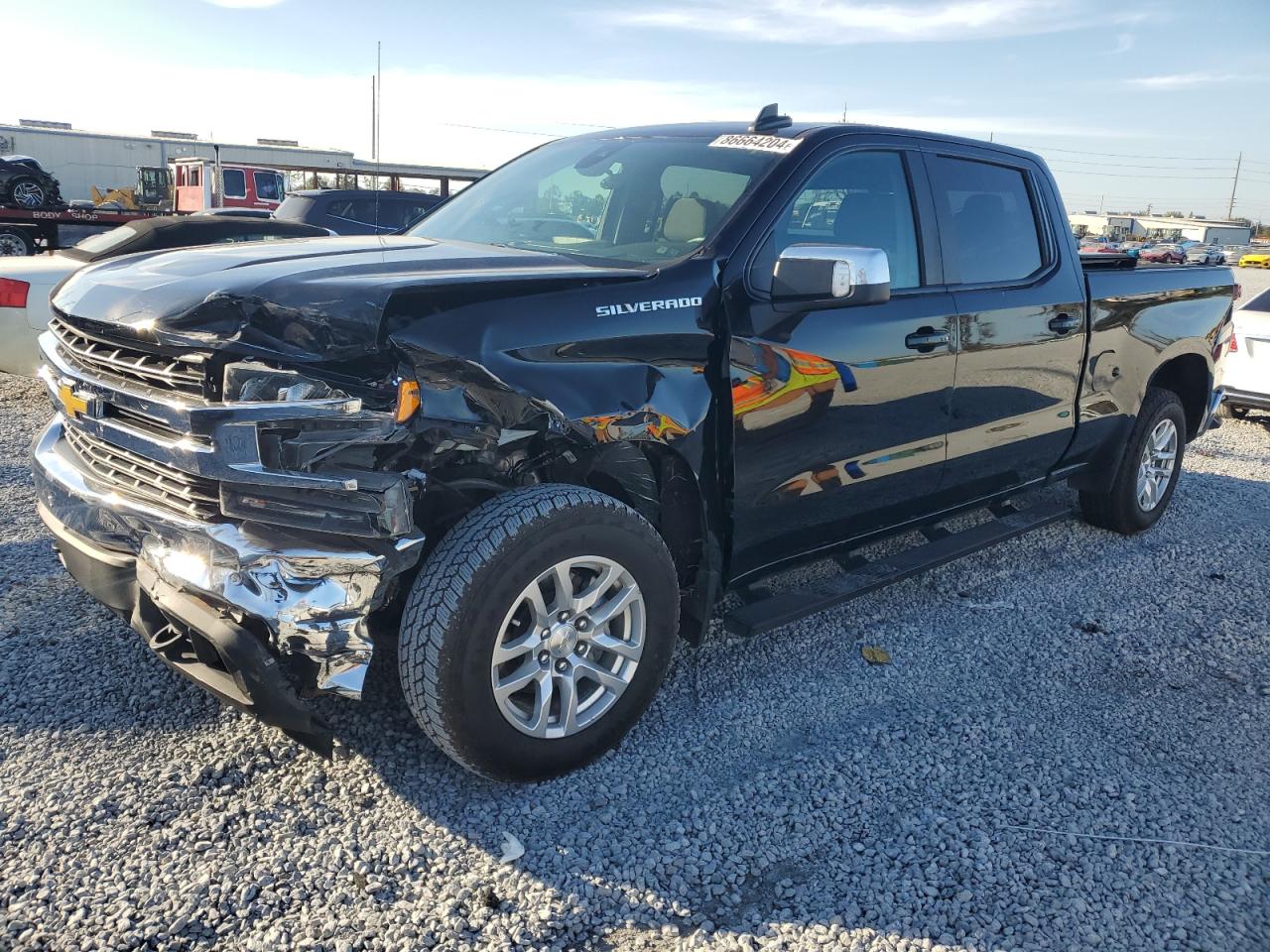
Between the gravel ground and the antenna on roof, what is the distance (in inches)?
79.3

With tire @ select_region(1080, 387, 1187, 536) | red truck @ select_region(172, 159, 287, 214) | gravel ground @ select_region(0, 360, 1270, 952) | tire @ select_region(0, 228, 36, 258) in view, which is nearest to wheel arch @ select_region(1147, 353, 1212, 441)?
tire @ select_region(1080, 387, 1187, 536)

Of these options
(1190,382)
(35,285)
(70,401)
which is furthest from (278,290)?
(35,285)

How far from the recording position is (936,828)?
2.76m

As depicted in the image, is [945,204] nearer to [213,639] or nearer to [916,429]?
[916,429]

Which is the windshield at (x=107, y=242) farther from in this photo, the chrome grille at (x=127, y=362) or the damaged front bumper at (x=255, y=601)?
the damaged front bumper at (x=255, y=601)

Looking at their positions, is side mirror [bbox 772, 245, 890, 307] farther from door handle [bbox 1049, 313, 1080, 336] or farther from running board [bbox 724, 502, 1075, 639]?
door handle [bbox 1049, 313, 1080, 336]

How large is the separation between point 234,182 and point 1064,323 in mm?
19629

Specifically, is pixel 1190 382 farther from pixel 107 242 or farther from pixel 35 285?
pixel 35 285

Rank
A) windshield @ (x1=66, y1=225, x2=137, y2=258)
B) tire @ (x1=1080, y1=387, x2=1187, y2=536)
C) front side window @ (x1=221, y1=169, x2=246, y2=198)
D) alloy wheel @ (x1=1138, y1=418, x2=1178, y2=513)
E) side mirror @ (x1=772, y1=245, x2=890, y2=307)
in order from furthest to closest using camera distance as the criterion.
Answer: front side window @ (x1=221, y1=169, x2=246, y2=198), windshield @ (x1=66, y1=225, x2=137, y2=258), alloy wheel @ (x1=1138, y1=418, x2=1178, y2=513), tire @ (x1=1080, y1=387, x2=1187, y2=536), side mirror @ (x1=772, y1=245, x2=890, y2=307)

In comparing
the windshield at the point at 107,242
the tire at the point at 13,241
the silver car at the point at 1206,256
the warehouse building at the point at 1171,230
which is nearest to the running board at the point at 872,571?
the silver car at the point at 1206,256

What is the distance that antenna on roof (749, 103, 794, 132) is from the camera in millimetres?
3628

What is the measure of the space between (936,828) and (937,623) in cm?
155

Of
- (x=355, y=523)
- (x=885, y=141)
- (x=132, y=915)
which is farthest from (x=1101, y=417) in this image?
(x=132, y=915)

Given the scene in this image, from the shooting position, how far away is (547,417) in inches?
106
